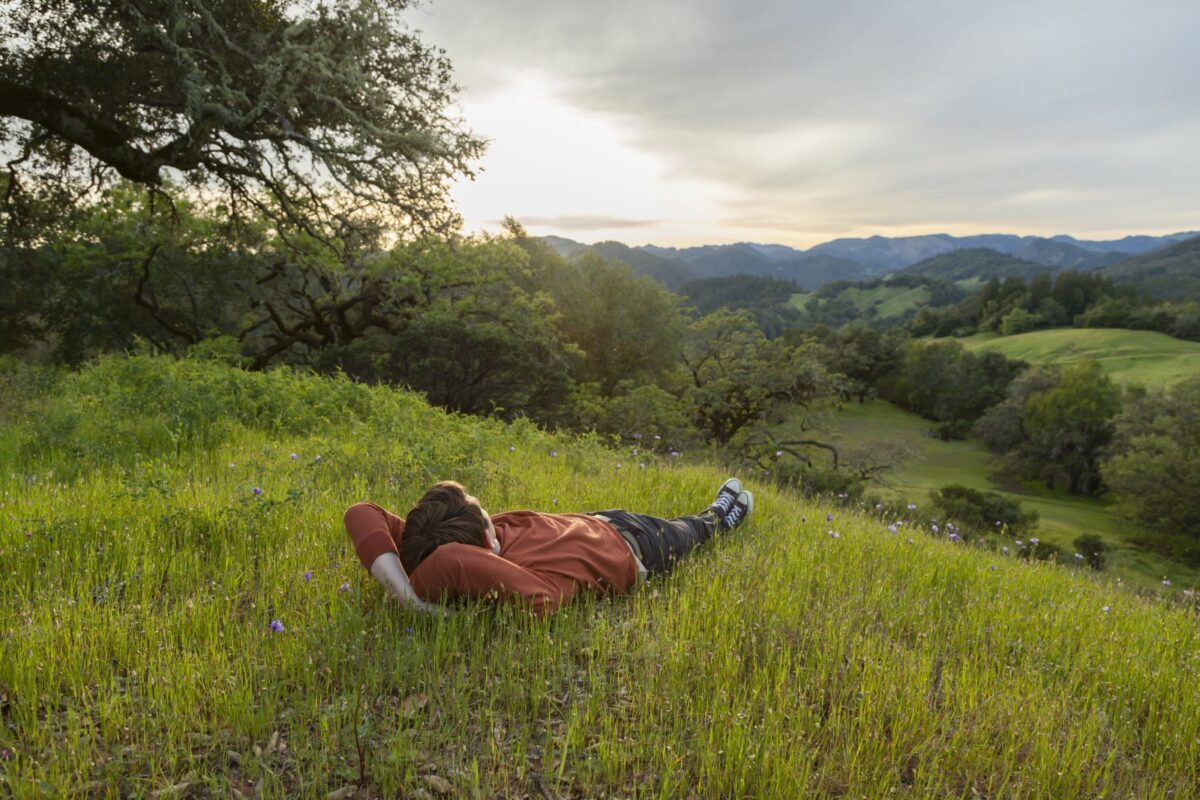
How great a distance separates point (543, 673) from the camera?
2932 mm

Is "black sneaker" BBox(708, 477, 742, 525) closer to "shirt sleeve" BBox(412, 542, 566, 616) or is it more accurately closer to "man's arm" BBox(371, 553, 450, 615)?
"shirt sleeve" BBox(412, 542, 566, 616)

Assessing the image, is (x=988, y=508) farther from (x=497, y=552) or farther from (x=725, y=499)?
(x=497, y=552)

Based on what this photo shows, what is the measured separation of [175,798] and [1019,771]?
3335 mm

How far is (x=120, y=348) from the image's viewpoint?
73.0 ft

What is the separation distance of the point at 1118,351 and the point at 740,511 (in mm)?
116103

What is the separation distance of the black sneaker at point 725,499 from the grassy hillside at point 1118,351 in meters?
93.1

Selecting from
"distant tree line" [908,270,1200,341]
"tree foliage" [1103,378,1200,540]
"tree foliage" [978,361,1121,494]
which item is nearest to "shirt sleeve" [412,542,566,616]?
"tree foliage" [1103,378,1200,540]

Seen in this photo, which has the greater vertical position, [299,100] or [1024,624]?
[299,100]

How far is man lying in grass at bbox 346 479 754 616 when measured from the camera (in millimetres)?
3326

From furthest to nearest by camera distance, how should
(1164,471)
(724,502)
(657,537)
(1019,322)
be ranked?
(1019,322) → (1164,471) → (724,502) → (657,537)

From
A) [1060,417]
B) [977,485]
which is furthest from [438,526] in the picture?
[1060,417]

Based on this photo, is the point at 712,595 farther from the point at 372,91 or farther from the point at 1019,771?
the point at 372,91

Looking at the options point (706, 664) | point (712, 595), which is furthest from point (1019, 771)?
point (712, 595)

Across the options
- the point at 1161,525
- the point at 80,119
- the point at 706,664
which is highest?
the point at 80,119
